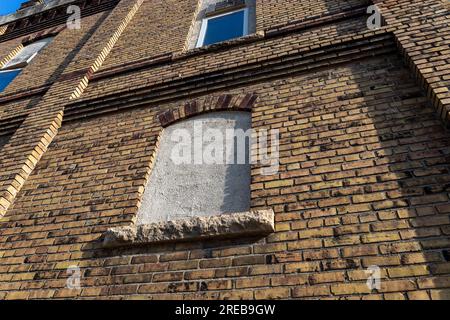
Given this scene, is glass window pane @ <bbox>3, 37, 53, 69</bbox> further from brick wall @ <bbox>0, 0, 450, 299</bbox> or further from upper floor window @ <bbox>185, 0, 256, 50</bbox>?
upper floor window @ <bbox>185, 0, 256, 50</bbox>

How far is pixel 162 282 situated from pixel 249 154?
4.76 ft

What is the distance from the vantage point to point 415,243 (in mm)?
2145

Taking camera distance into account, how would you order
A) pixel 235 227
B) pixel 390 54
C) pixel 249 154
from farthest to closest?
pixel 390 54
pixel 249 154
pixel 235 227

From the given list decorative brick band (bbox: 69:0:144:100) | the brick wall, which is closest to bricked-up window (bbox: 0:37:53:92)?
decorative brick band (bbox: 69:0:144:100)

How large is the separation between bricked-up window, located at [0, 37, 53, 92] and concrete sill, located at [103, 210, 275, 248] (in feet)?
19.5

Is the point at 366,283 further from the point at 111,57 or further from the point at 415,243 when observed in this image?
the point at 111,57

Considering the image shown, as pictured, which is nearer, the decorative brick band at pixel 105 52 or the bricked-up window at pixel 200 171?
the bricked-up window at pixel 200 171

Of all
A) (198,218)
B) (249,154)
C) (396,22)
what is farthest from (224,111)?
(396,22)

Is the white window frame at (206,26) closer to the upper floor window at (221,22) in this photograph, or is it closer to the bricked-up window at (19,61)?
the upper floor window at (221,22)

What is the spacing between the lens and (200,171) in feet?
10.7

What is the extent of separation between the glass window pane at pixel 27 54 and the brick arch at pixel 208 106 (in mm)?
5423

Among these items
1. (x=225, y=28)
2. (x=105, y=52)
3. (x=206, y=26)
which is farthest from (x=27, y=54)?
(x=225, y=28)

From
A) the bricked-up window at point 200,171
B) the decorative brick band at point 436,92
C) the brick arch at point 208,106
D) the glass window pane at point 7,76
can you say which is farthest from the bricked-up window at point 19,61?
the decorative brick band at point 436,92

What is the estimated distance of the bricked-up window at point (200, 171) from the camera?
298 cm
